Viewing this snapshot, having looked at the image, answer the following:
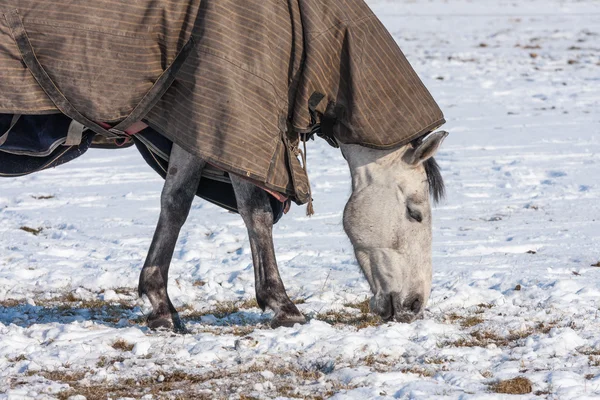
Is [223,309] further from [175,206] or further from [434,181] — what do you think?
[434,181]

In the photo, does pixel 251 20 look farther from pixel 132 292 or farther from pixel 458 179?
pixel 458 179

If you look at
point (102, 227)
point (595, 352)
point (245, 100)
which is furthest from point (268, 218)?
point (102, 227)

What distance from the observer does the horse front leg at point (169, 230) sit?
417 cm

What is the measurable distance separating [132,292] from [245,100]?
1.87 m

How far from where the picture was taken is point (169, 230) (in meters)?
4.28

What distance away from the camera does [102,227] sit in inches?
269

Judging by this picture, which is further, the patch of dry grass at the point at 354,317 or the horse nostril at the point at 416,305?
the patch of dry grass at the point at 354,317

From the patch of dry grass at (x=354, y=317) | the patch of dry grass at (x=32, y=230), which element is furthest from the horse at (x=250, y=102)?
the patch of dry grass at (x=32, y=230)

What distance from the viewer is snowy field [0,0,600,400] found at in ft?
11.0

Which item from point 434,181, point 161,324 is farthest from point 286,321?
point 434,181

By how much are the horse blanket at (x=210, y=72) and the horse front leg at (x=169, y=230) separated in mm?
339

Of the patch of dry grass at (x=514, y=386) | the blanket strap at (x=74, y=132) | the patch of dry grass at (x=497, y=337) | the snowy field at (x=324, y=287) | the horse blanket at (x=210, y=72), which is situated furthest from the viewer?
the blanket strap at (x=74, y=132)

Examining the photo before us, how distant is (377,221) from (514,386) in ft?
3.85

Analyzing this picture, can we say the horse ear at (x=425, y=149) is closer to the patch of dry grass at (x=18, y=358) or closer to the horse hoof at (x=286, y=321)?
the horse hoof at (x=286, y=321)
